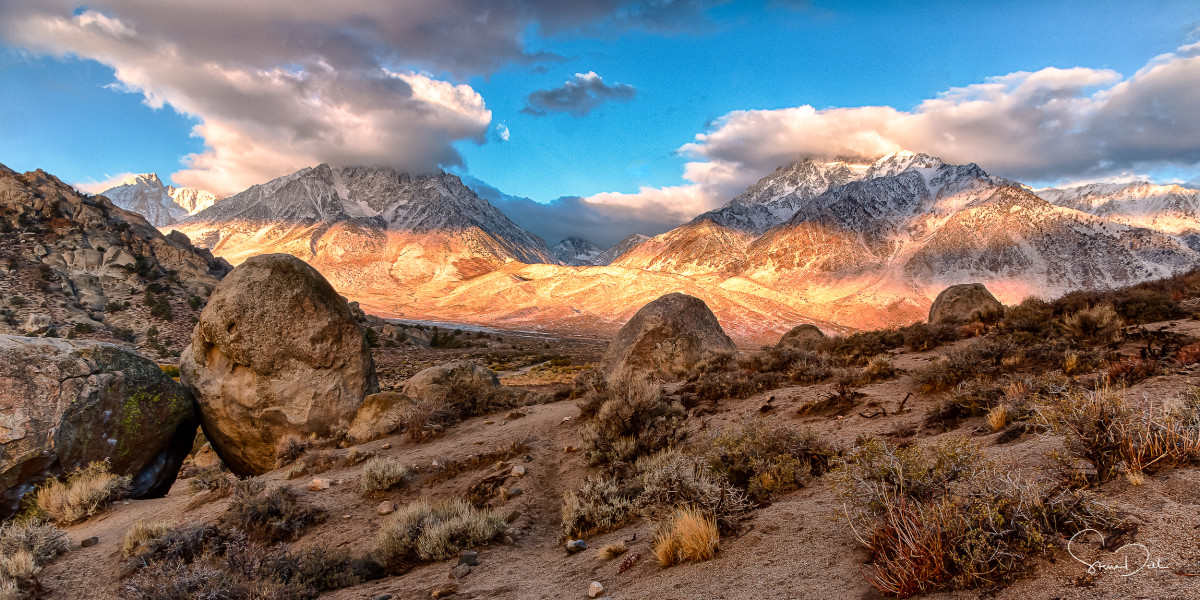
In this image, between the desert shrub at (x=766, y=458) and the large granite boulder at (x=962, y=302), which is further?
the large granite boulder at (x=962, y=302)

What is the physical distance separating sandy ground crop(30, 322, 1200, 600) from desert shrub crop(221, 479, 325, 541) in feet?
0.70

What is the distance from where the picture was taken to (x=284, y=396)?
11.4 metres

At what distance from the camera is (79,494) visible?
8.19m

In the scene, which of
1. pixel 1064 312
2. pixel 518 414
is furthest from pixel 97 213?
pixel 1064 312

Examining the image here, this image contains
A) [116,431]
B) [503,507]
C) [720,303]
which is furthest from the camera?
[720,303]

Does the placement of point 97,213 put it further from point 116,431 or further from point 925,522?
point 925,522

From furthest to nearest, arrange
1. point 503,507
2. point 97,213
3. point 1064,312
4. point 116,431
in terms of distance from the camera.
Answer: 1. point 97,213
2. point 1064,312
3. point 116,431
4. point 503,507

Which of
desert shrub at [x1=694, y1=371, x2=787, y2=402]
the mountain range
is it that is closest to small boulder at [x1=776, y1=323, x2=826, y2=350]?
desert shrub at [x1=694, y1=371, x2=787, y2=402]

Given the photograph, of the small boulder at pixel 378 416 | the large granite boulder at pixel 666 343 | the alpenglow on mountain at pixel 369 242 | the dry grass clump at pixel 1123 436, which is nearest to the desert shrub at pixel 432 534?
the dry grass clump at pixel 1123 436

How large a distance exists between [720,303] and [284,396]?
63.4m

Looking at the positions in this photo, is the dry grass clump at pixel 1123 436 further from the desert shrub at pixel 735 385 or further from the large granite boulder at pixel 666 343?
the large granite boulder at pixel 666 343

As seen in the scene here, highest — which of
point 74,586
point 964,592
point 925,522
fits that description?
point 925,522

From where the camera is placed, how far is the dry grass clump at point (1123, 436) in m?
3.20

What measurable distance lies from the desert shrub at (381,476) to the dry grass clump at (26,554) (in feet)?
10.8
